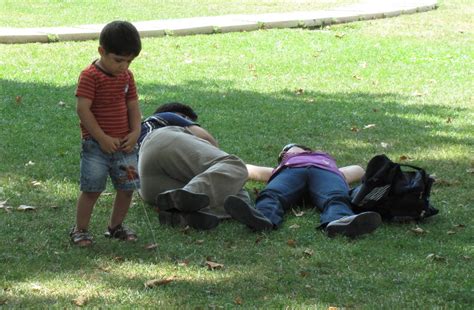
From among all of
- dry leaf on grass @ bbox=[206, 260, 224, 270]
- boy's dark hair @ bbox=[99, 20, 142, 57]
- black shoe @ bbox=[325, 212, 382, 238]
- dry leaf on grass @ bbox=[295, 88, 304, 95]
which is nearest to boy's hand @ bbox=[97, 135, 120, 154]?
boy's dark hair @ bbox=[99, 20, 142, 57]

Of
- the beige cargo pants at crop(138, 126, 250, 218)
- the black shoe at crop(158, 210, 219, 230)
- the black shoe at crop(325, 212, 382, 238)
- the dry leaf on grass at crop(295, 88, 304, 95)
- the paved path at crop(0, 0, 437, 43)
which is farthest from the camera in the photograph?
the paved path at crop(0, 0, 437, 43)

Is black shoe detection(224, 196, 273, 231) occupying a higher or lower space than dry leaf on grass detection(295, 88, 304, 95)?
higher

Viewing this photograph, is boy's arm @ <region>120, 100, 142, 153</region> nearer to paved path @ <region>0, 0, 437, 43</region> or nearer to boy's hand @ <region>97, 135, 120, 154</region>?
boy's hand @ <region>97, 135, 120, 154</region>

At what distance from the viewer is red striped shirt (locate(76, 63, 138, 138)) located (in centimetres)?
542

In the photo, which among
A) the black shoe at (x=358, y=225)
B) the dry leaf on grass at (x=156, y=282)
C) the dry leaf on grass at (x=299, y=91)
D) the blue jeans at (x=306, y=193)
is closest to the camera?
the dry leaf on grass at (x=156, y=282)

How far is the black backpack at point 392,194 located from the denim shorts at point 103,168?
1.52 metres

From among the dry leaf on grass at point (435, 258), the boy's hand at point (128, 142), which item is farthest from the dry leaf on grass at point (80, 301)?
the dry leaf on grass at point (435, 258)

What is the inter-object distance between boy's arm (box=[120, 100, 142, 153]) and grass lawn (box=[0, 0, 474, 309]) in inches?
23.2

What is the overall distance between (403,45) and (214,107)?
4.97m

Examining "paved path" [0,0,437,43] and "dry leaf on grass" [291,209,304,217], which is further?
"paved path" [0,0,437,43]

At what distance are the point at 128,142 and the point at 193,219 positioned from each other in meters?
0.69

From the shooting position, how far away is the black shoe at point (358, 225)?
18.7 feet

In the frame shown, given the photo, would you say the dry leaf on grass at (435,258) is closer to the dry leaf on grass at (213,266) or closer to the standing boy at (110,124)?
the dry leaf on grass at (213,266)

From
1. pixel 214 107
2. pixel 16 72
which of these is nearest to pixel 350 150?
pixel 214 107
